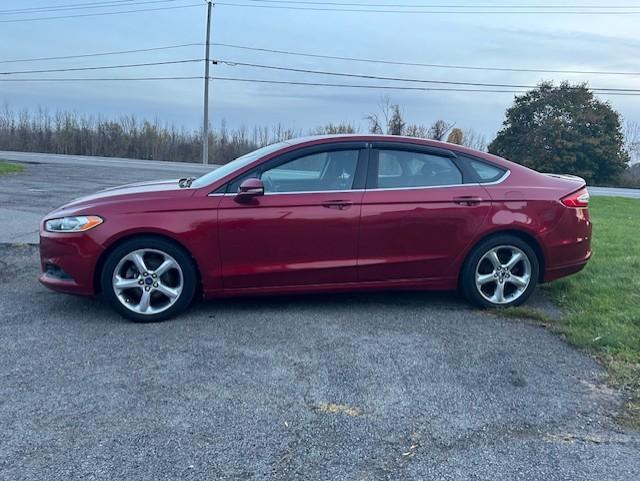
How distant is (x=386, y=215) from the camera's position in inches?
208

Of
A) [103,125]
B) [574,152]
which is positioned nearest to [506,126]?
[574,152]

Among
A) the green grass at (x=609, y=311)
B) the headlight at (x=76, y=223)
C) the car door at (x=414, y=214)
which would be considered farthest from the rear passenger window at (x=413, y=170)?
the headlight at (x=76, y=223)

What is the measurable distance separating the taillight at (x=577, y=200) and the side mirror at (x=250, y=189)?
2794mm

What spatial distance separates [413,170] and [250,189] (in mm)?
1525

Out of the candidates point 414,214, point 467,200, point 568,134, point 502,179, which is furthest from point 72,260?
point 568,134

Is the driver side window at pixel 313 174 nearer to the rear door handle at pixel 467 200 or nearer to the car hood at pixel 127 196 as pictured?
the car hood at pixel 127 196

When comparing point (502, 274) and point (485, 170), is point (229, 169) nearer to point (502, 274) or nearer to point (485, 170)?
point (485, 170)

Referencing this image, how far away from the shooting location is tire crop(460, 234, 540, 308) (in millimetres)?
5512

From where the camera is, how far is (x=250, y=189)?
197 inches

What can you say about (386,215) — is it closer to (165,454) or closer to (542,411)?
(542,411)

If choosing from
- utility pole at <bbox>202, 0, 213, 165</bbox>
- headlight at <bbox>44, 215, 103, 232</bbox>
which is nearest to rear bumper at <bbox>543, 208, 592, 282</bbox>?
headlight at <bbox>44, 215, 103, 232</bbox>

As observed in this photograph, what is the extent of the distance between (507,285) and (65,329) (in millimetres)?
3847

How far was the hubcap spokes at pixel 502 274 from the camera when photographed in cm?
A: 554

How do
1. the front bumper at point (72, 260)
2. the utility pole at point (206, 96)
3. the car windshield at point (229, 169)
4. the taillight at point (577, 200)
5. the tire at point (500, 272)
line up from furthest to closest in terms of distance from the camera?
1. the utility pole at point (206, 96)
2. the taillight at point (577, 200)
3. the tire at point (500, 272)
4. the car windshield at point (229, 169)
5. the front bumper at point (72, 260)
